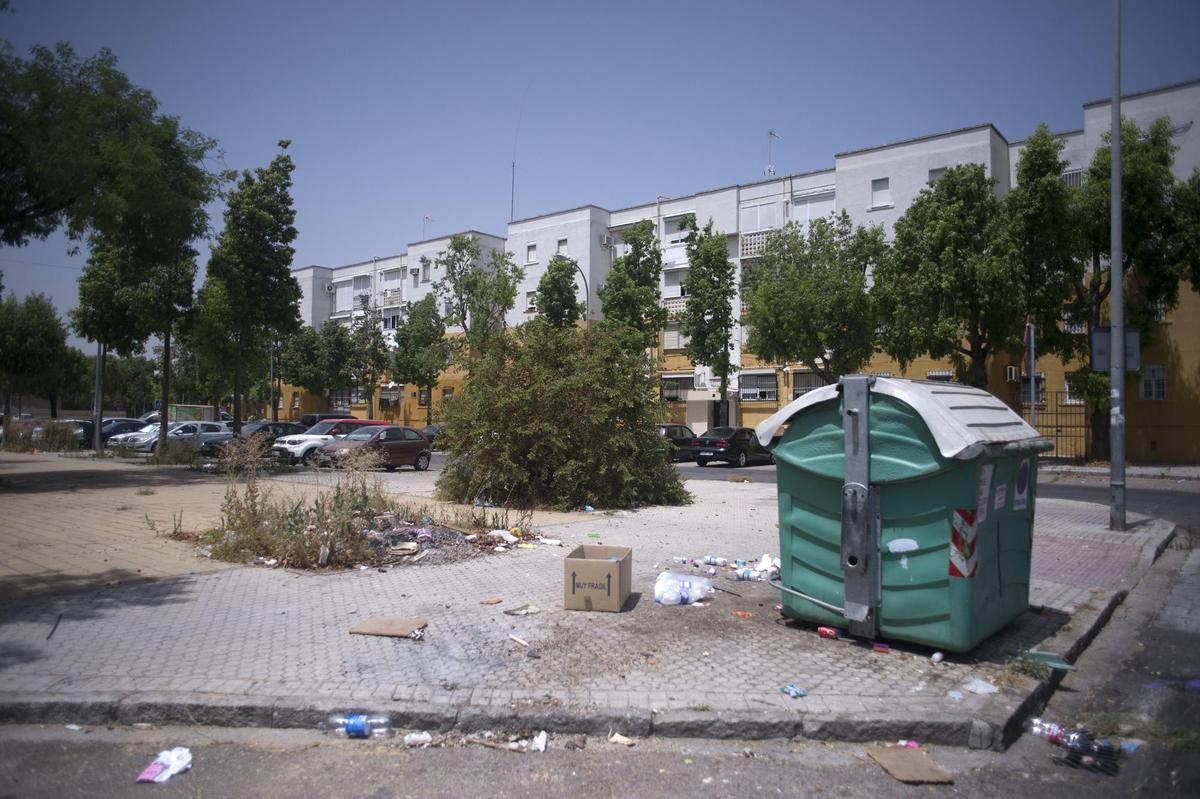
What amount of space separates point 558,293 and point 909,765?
3555 cm

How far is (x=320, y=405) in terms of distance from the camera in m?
61.9

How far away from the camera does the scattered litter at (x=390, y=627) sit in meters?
5.69

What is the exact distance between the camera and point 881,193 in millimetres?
35781

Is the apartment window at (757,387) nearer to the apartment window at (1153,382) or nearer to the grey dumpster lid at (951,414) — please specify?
the apartment window at (1153,382)

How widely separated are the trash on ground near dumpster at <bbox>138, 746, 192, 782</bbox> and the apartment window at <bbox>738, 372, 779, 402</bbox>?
1442 inches

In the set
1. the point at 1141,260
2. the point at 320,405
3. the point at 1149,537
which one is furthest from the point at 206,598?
the point at 320,405

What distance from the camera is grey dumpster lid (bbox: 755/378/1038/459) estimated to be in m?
4.88

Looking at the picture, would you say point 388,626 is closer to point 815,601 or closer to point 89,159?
point 815,601

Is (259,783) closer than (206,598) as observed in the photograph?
Yes

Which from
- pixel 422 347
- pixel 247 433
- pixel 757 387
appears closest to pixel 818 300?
pixel 757 387

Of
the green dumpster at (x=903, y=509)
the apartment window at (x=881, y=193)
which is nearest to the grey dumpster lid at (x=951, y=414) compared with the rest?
the green dumpster at (x=903, y=509)

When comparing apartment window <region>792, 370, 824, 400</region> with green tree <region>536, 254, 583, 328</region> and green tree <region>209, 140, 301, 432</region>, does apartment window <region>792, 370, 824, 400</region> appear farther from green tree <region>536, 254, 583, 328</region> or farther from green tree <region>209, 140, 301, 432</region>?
green tree <region>209, 140, 301, 432</region>

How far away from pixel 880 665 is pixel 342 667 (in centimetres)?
360

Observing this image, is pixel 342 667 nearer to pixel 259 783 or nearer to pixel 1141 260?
pixel 259 783
